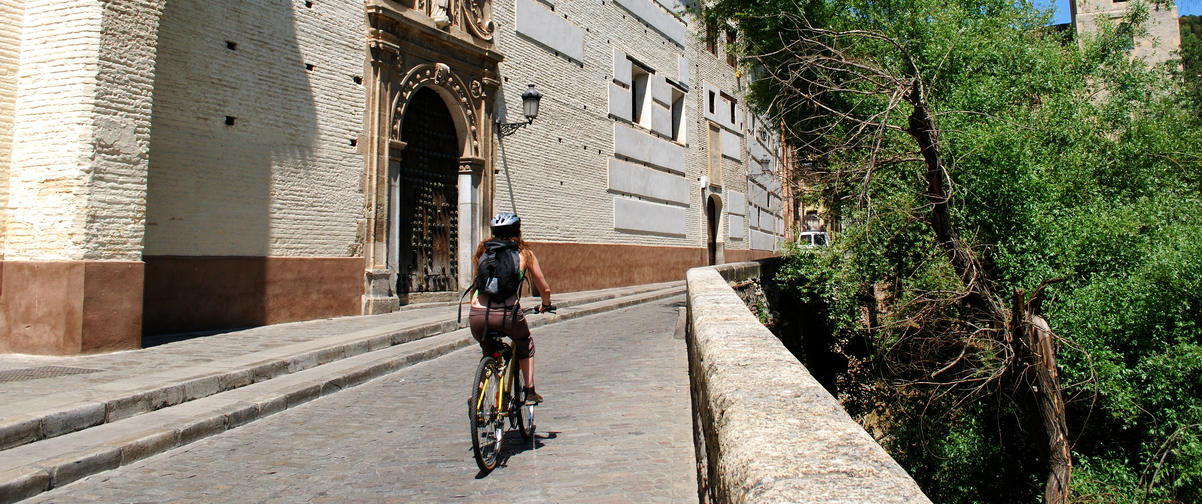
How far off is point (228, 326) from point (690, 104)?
17.4 m

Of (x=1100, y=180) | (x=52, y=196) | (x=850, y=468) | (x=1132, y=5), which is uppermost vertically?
(x=1132, y=5)

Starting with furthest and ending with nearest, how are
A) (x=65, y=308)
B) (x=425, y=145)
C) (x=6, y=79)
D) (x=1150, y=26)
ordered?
(x=1150, y=26) < (x=425, y=145) < (x=6, y=79) < (x=65, y=308)

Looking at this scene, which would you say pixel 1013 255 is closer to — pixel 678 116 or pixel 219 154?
pixel 219 154

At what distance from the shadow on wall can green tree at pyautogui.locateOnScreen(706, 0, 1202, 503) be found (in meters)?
6.67

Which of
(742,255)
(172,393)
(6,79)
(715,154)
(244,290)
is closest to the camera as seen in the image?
(172,393)

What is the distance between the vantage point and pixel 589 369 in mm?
7641

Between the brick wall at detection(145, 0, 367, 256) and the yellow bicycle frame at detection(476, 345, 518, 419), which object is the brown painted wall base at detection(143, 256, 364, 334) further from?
the yellow bicycle frame at detection(476, 345, 518, 419)

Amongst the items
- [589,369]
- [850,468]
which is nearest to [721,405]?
[850,468]

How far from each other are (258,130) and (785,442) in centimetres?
1000

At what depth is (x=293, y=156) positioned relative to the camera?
10.6 m

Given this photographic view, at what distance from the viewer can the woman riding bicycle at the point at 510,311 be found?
462cm

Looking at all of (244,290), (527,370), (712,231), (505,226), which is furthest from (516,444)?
(712,231)

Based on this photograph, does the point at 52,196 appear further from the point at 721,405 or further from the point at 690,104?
the point at 690,104

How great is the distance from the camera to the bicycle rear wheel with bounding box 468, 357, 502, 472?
4145 millimetres
